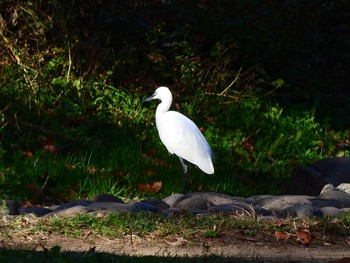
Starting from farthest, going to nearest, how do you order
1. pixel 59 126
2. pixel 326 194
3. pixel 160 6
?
pixel 160 6
pixel 59 126
pixel 326 194

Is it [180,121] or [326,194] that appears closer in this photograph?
[326,194]

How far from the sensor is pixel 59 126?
1167 cm

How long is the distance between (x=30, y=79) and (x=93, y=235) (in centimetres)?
596

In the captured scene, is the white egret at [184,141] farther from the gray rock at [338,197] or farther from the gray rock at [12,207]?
the gray rock at [12,207]

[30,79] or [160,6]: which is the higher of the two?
[160,6]

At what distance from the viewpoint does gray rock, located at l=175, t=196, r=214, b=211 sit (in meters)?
7.93

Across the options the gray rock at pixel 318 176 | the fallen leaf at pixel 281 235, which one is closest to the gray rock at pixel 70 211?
the fallen leaf at pixel 281 235

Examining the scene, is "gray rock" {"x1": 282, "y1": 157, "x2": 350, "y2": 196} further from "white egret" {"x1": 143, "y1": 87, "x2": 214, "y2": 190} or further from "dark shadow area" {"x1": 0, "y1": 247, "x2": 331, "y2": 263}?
"dark shadow area" {"x1": 0, "y1": 247, "x2": 331, "y2": 263}

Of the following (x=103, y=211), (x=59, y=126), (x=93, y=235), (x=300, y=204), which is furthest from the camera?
(x=59, y=126)

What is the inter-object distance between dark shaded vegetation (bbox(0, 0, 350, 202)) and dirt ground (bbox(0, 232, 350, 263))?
280cm

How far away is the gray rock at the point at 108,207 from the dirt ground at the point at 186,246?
65 centimetres

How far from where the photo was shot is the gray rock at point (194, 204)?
7928mm

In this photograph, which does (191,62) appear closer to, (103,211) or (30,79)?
(30,79)

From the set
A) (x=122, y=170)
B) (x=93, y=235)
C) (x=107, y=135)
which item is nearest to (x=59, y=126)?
(x=107, y=135)
